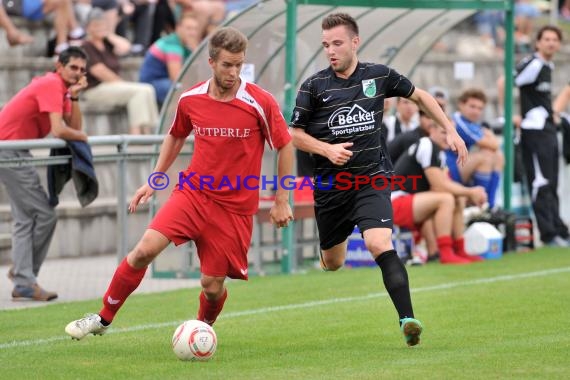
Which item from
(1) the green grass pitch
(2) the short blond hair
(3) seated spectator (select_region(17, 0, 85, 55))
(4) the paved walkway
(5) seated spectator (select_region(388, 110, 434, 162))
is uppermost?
(3) seated spectator (select_region(17, 0, 85, 55))

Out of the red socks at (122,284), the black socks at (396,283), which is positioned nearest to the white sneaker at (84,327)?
the red socks at (122,284)

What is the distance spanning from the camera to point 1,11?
60.1 ft

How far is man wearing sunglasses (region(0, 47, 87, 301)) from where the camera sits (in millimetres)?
12797

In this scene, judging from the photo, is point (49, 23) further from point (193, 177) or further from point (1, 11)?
point (193, 177)

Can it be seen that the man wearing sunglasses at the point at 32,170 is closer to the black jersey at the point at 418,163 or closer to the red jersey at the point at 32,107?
the red jersey at the point at 32,107

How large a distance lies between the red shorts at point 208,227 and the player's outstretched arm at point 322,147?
29.1 inches

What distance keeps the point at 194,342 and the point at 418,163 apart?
749 cm

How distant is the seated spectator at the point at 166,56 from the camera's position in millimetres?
19203

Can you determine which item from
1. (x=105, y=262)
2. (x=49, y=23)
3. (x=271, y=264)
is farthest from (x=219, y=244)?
(x=49, y=23)

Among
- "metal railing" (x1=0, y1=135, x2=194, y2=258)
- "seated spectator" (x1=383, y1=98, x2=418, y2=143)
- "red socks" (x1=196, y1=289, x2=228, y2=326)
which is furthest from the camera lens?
"seated spectator" (x1=383, y1=98, x2=418, y2=143)

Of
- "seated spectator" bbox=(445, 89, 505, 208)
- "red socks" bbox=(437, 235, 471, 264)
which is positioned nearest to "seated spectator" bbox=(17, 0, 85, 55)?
"seated spectator" bbox=(445, 89, 505, 208)

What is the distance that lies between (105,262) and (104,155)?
2864mm

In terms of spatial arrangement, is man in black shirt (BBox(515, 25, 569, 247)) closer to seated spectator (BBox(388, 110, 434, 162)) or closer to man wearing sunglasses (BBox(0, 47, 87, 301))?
seated spectator (BBox(388, 110, 434, 162))

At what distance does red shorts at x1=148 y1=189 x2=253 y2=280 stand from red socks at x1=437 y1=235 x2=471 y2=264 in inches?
260
